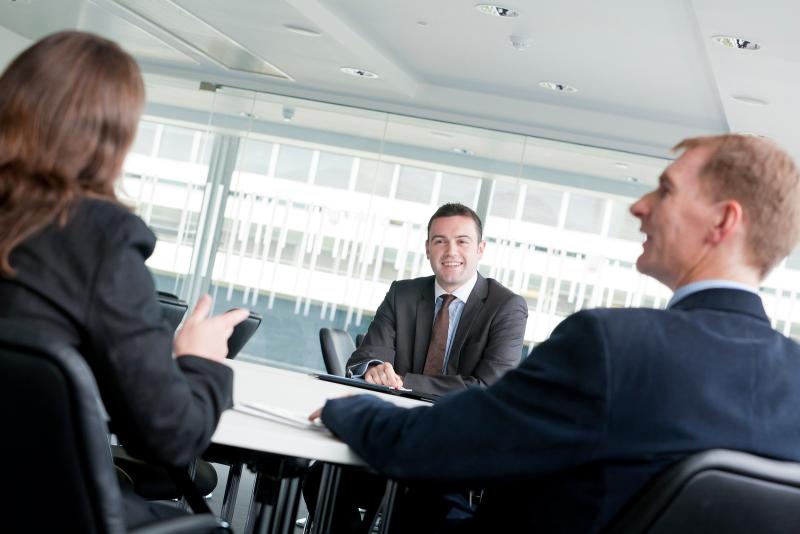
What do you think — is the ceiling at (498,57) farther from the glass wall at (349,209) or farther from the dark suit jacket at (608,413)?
the dark suit jacket at (608,413)

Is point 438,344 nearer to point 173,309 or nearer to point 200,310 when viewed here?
point 173,309

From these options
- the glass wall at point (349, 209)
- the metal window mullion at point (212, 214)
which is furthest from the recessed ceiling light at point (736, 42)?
the metal window mullion at point (212, 214)

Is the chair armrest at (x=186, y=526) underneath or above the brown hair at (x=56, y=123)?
underneath

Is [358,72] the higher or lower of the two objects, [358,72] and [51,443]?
the higher

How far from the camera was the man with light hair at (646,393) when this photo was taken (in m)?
1.56

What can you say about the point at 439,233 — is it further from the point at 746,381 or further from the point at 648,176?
the point at 648,176

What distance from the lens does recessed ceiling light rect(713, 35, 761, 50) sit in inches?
226

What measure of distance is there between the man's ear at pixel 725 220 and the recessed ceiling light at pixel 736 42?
14.2 feet

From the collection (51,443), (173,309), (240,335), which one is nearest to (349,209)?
(240,335)

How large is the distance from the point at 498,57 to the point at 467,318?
3.97m

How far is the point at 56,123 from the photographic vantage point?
1475mm

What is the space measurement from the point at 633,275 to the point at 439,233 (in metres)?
5.21

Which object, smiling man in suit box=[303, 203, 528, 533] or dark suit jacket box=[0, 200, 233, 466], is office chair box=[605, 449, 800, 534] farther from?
smiling man in suit box=[303, 203, 528, 533]

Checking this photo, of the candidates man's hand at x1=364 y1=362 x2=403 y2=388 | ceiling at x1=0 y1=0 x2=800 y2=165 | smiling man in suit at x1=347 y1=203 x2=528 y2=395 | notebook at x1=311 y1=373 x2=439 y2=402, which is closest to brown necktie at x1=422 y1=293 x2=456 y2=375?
smiling man in suit at x1=347 y1=203 x2=528 y2=395
